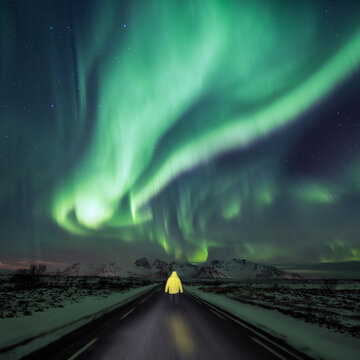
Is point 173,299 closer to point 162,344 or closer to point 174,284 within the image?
point 174,284

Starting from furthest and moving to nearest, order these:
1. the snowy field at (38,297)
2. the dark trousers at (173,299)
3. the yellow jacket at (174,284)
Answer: the dark trousers at (173,299) < the snowy field at (38,297) < the yellow jacket at (174,284)

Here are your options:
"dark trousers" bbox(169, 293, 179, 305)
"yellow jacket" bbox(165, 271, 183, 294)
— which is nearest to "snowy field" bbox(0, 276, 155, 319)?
"yellow jacket" bbox(165, 271, 183, 294)

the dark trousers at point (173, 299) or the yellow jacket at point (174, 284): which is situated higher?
the yellow jacket at point (174, 284)

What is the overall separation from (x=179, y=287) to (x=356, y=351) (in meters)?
8.99

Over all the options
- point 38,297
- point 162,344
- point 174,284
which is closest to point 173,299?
point 174,284

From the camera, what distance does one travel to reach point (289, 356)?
18.2 feet

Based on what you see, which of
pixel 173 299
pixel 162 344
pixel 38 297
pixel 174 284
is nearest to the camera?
pixel 162 344

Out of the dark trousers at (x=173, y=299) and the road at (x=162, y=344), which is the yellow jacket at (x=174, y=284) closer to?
the dark trousers at (x=173, y=299)

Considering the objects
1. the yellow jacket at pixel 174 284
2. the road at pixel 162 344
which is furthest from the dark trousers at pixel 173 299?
the road at pixel 162 344

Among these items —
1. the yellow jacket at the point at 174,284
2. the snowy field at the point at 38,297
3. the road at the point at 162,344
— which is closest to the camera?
the road at the point at 162,344

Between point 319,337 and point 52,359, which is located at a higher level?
point 52,359

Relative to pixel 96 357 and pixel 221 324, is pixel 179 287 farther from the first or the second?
pixel 96 357

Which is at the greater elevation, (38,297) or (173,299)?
(173,299)

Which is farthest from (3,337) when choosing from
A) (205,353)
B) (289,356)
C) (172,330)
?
(289,356)
